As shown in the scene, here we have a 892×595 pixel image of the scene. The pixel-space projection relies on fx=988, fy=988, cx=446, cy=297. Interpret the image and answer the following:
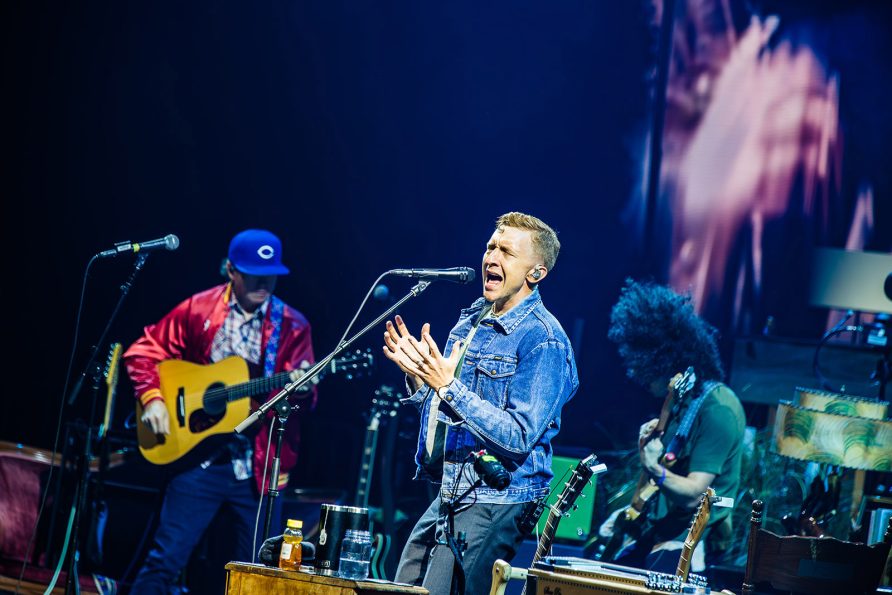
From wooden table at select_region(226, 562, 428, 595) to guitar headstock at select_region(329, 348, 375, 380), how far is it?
2369 mm

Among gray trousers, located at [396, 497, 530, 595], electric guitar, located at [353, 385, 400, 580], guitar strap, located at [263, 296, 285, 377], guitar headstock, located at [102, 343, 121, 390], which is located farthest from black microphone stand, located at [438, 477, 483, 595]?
guitar headstock, located at [102, 343, 121, 390]

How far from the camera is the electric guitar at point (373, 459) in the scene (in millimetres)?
6574

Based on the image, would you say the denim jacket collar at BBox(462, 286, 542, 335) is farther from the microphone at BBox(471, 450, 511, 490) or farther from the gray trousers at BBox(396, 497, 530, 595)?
the gray trousers at BBox(396, 497, 530, 595)

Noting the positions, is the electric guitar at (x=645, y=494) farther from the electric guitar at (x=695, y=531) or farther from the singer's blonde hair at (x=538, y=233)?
the singer's blonde hair at (x=538, y=233)

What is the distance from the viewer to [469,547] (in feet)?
12.7

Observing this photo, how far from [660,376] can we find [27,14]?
576cm

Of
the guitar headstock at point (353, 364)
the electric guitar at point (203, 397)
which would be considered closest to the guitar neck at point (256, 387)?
the electric guitar at point (203, 397)

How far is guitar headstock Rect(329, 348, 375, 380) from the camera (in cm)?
604

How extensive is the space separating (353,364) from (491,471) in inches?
97.5

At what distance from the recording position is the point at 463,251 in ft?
24.6

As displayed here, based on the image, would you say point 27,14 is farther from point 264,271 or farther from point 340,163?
point 264,271

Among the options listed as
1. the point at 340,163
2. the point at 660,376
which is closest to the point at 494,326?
the point at 660,376

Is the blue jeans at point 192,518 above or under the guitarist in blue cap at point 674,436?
under

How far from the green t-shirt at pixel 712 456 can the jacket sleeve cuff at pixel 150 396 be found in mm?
3185
